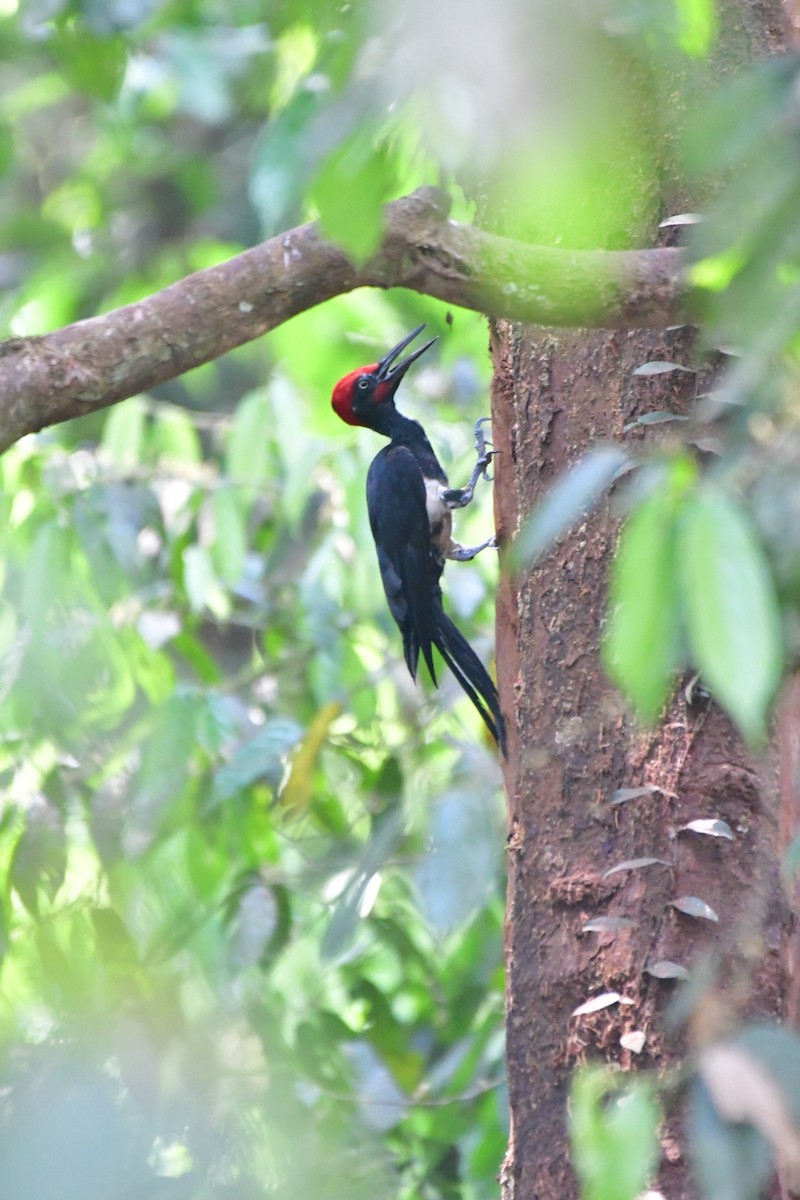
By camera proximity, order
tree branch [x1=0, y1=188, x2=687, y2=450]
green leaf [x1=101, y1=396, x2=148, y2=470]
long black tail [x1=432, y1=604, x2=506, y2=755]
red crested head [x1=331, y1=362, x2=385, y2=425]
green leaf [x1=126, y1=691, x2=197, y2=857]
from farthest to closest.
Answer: red crested head [x1=331, y1=362, x2=385, y2=425]
green leaf [x1=101, y1=396, x2=148, y2=470]
long black tail [x1=432, y1=604, x2=506, y2=755]
green leaf [x1=126, y1=691, x2=197, y2=857]
tree branch [x1=0, y1=188, x2=687, y2=450]

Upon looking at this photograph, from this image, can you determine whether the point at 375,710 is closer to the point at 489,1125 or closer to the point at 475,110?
the point at 489,1125

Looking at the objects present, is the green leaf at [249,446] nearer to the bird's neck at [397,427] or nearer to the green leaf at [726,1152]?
the bird's neck at [397,427]

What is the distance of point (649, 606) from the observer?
2.23 ft

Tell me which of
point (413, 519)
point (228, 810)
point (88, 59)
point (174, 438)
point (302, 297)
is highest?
point (88, 59)

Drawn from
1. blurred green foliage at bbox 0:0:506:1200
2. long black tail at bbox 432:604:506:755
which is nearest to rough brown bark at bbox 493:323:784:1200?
blurred green foliage at bbox 0:0:506:1200

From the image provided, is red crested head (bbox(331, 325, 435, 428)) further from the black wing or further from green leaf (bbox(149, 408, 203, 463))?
green leaf (bbox(149, 408, 203, 463))

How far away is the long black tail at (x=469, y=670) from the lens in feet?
9.34

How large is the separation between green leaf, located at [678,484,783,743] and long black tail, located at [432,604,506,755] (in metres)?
2.00

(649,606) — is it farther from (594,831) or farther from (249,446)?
(249,446)

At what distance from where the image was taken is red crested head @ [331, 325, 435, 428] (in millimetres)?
3934

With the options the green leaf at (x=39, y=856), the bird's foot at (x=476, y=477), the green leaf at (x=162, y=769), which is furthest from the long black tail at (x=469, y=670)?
the green leaf at (x=39, y=856)

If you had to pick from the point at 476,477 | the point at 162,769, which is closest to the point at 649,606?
the point at 162,769

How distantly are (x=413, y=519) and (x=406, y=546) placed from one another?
0.33 ft

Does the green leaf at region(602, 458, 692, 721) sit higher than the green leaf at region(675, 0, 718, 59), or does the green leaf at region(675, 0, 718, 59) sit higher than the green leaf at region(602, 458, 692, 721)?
the green leaf at region(675, 0, 718, 59)
